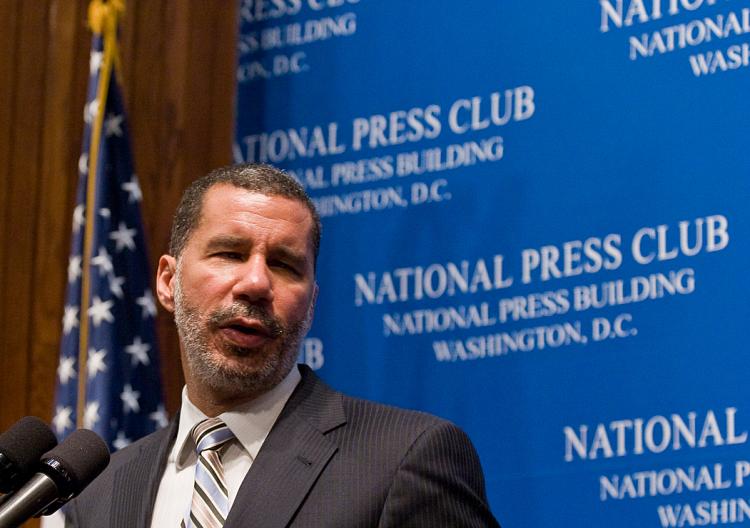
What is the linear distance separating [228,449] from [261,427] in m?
0.09

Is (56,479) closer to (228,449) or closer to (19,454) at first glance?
(19,454)

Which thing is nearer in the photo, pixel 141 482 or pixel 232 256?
pixel 141 482

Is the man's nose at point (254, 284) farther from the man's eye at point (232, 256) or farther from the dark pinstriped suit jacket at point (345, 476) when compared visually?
the dark pinstriped suit jacket at point (345, 476)

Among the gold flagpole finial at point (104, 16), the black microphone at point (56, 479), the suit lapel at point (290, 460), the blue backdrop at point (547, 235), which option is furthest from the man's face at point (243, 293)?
the gold flagpole finial at point (104, 16)

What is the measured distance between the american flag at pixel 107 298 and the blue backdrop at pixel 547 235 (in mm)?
662

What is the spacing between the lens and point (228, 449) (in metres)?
2.88

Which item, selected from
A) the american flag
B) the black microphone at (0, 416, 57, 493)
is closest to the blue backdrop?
the american flag

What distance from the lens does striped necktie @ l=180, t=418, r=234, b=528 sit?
270 cm

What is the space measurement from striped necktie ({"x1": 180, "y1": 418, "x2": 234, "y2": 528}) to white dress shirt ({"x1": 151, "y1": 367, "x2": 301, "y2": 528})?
0.06ft

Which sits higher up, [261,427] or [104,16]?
[104,16]

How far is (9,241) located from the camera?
5.00 metres

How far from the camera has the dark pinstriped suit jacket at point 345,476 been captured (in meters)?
2.63

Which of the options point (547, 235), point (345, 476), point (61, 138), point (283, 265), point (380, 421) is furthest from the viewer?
point (61, 138)

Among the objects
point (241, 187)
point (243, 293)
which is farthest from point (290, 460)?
point (241, 187)
